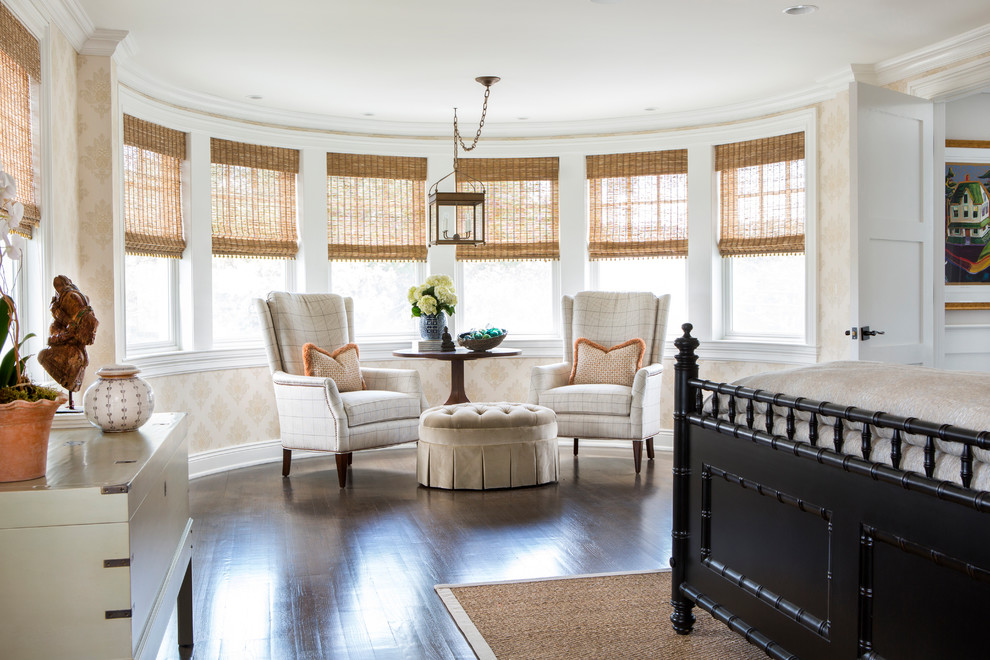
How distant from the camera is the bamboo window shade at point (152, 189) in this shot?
5035 millimetres

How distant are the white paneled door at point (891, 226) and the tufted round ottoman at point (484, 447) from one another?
69.6 inches

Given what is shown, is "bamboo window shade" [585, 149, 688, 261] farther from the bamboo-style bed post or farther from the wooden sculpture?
the wooden sculpture

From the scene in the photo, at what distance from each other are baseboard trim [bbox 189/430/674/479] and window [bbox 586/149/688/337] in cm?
84

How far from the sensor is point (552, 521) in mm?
4203

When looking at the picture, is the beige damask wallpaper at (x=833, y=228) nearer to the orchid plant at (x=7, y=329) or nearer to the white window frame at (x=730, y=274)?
the white window frame at (x=730, y=274)

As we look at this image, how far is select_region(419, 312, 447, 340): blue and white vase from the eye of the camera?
5.99m

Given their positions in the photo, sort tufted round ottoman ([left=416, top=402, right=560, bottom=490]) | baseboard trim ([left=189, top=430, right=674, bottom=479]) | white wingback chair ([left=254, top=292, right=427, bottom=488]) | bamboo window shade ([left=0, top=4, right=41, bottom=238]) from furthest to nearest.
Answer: baseboard trim ([left=189, top=430, right=674, bottom=479])
white wingback chair ([left=254, top=292, right=427, bottom=488])
tufted round ottoman ([left=416, top=402, right=560, bottom=490])
bamboo window shade ([left=0, top=4, right=41, bottom=238])

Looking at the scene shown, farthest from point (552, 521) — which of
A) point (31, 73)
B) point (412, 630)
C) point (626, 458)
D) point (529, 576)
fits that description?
point (31, 73)

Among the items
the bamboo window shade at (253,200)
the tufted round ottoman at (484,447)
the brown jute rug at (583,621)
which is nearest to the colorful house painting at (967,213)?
the tufted round ottoman at (484,447)

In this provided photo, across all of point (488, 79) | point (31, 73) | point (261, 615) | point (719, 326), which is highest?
point (488, 79)

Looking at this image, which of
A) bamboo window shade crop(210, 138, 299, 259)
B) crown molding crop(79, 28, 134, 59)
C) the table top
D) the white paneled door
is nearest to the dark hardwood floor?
the table top

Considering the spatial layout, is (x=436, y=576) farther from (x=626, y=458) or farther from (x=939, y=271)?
(x=939, y=271)

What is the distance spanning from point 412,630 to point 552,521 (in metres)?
1.49

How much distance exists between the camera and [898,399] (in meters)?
1.90
